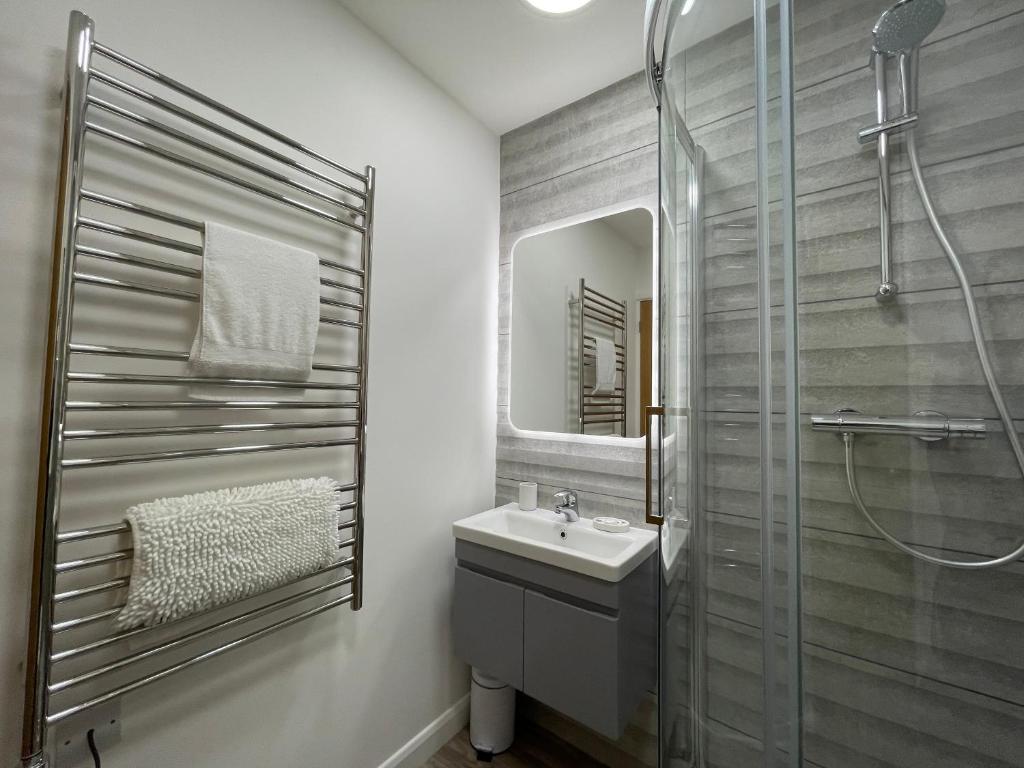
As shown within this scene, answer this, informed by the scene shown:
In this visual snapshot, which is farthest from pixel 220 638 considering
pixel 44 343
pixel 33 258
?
pixel 33 258

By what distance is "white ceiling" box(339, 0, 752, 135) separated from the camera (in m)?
1.34

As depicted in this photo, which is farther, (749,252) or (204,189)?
(204,189)

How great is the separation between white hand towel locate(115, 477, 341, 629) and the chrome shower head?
1318mm

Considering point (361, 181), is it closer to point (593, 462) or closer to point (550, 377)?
point (550, 377)

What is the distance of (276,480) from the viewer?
117cm

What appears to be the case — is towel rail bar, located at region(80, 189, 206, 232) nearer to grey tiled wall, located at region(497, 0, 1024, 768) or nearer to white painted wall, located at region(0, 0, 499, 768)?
white painted wall, located at region(0, 0, 499, 768)

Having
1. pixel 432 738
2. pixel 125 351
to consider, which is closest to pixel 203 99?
pixel 125 351

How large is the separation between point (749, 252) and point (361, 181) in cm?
117

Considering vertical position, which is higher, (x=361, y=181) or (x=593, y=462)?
(x=361, y=181)

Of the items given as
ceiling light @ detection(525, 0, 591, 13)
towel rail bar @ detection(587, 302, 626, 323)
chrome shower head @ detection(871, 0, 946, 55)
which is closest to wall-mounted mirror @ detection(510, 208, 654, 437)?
towel rail bar @ detection(587, 302, 626, 323)

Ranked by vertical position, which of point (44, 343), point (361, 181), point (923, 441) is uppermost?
point (361, 181)

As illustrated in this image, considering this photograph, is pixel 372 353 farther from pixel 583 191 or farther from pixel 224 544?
pixel 583 191

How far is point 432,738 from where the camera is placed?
5.13 feet

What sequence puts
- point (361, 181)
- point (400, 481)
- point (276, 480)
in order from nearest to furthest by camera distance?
1. point (276, 480)
2. point (361, 181)
3. point (400, 481)
